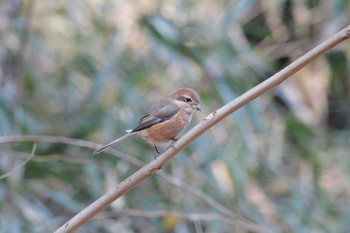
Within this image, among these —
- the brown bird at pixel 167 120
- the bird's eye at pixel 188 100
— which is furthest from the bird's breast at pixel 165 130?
the bird's eye at pixel 188 100

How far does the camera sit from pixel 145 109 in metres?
4.83

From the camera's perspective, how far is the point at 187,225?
5047 millimetres

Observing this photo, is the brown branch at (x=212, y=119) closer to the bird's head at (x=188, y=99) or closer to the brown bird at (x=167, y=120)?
the brown bird at (x=167, y=120)

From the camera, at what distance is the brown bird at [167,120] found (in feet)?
9.70

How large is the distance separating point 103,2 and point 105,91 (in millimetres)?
655

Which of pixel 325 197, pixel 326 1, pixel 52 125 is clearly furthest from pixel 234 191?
pixel 326 1

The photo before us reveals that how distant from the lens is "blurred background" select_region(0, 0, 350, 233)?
448 cm

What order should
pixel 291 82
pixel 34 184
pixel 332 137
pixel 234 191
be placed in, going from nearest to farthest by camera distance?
pixel 34 184
pixel 234 191
pixel 332 137
pixel 291 82

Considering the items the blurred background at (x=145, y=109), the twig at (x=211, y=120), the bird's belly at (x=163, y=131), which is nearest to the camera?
the twig at (x=211, y=120)

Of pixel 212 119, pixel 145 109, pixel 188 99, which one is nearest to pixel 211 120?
pixel 212 119

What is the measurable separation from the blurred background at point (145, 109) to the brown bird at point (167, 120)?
1.15 m

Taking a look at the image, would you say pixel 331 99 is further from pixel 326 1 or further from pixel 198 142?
pixel 198 142

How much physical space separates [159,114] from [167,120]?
0.05 m

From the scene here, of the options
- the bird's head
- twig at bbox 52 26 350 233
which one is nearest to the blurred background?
the bird's head
